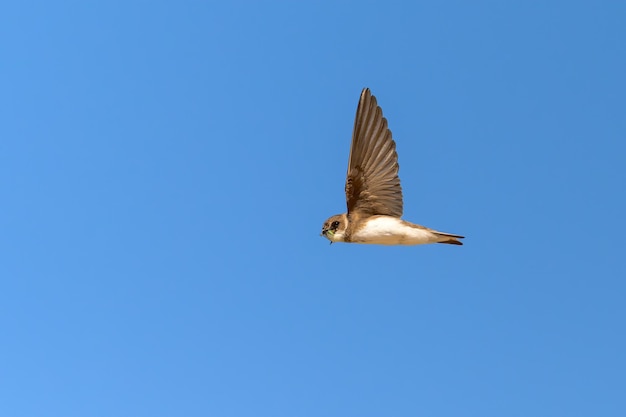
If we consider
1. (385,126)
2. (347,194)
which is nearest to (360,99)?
(385,126)

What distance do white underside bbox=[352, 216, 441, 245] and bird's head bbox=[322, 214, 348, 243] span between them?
0.15 metres

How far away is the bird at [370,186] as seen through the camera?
8.89 metres

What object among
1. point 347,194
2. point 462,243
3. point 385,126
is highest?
point 385,126

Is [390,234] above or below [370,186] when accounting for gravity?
below

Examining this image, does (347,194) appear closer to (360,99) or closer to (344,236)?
(344,236)

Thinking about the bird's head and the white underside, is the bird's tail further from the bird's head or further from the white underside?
the bird's head

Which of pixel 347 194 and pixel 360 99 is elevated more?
pixel 360 99

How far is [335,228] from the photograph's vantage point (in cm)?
893

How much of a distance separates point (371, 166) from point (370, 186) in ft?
0.76

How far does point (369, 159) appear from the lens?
30.1 ft

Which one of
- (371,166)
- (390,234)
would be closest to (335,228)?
(390,234)

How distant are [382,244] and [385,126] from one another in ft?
4.44

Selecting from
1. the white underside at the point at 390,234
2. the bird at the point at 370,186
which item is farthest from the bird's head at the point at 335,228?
the white underside at the point at 390,234

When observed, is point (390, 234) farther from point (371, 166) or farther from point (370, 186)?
point (371, 166)
